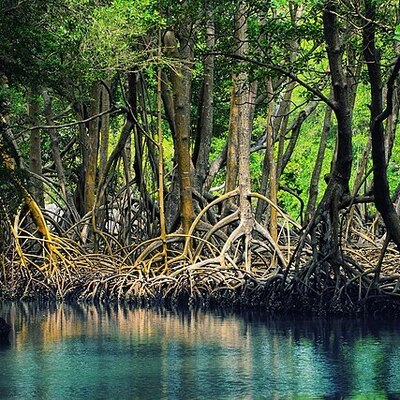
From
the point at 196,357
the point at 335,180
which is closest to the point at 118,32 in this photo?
the point at 335,180

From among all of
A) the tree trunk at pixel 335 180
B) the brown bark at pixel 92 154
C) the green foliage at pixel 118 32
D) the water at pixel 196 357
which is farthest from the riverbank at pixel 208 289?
the green foliage at pixel 118 32

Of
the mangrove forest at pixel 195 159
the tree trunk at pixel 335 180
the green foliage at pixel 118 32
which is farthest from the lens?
the green foliage at pixel 118 32

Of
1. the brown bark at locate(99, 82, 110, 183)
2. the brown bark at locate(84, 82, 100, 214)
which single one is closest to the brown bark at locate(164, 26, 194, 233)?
the brown bark at locate(99, 82, 110, 183)

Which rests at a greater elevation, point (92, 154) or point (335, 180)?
point (92, 154)

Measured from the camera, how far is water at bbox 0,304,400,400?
10.5m

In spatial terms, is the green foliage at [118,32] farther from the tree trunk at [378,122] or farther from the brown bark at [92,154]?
the brown bark at [92,154]

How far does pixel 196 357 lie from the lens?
41.1 feet

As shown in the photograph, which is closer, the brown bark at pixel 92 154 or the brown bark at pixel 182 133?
the brown bark at pixel 182 133

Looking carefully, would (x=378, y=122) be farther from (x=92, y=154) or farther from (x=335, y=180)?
(x=92, y=154)

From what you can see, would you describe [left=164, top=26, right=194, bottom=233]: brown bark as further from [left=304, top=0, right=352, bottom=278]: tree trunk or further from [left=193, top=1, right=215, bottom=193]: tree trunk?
[left=304, top=0, right=352, bottom=278]: tree trunk

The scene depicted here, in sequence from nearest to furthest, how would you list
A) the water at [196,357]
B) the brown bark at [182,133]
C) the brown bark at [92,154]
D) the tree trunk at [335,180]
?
the water at [196,357] → the tree trunk at [335,180] → the brown bark at [182,133] → the brown bark at [92,154]

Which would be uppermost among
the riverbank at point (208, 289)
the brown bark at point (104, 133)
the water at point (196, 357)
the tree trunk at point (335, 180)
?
the brown bark at point (104, 133)

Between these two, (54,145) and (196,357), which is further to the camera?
(54,145)

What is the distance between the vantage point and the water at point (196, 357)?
34.4 feet
